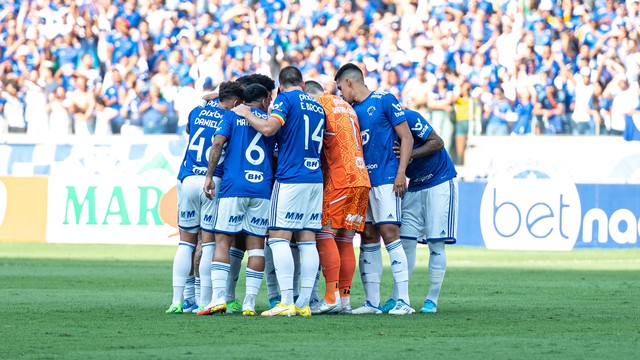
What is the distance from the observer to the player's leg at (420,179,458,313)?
1132 centimetres

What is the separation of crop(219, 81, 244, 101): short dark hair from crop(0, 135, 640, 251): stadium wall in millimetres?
12521

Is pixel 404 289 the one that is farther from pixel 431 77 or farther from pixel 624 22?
pixel 624 22

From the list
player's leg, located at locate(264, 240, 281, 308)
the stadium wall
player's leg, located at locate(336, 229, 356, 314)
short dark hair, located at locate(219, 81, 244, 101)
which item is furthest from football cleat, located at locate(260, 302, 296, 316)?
the stadium wall

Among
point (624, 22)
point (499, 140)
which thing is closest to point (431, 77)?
point (499, 140)

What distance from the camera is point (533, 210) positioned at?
2273 centimetres

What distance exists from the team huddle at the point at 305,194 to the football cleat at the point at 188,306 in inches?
0.5

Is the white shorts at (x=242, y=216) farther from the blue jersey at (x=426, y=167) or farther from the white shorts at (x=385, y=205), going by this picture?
the blue jersey at (x=426, y=167)

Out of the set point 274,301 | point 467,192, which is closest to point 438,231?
point 274,301

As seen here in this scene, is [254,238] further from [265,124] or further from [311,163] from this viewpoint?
[265,124]

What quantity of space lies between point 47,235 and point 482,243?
8.54 metres

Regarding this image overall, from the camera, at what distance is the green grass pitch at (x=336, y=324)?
801 cm

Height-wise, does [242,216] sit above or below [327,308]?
above

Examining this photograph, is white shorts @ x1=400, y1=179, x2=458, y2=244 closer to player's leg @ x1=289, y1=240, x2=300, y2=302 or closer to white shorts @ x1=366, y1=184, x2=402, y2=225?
white shorts @ x1=366, y1=184, x2=402, y2=225

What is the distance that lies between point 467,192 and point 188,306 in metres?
12.6
